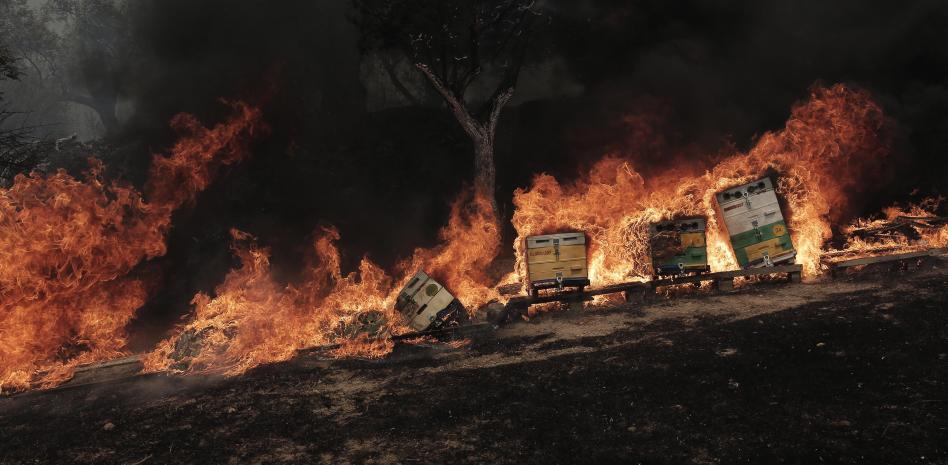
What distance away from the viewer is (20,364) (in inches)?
356

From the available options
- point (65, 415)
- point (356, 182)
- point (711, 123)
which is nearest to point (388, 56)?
point (356, 182)

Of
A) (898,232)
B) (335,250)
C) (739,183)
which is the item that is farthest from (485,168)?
(898,232)

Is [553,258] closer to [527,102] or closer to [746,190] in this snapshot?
[746,190]

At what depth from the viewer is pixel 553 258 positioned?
10336mm

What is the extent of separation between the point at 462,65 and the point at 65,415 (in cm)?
1208

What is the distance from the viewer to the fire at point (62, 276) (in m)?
9.34

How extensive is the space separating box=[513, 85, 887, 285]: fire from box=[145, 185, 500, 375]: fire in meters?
1.37

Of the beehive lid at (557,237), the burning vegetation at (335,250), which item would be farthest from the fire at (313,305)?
the beehive lid at (557,237)

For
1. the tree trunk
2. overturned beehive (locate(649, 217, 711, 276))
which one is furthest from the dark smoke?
A: overturned beehive (locate(649, 217, 711, 276))

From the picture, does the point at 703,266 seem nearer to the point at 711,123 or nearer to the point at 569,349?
the point at 569,349

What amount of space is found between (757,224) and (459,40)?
9.62 m

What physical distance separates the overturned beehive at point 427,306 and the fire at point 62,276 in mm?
5818

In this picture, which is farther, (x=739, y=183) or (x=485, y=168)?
(x=485, y=168)

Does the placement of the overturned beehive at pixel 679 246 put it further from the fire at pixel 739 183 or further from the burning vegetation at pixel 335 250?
the fire at pixel 739 183
